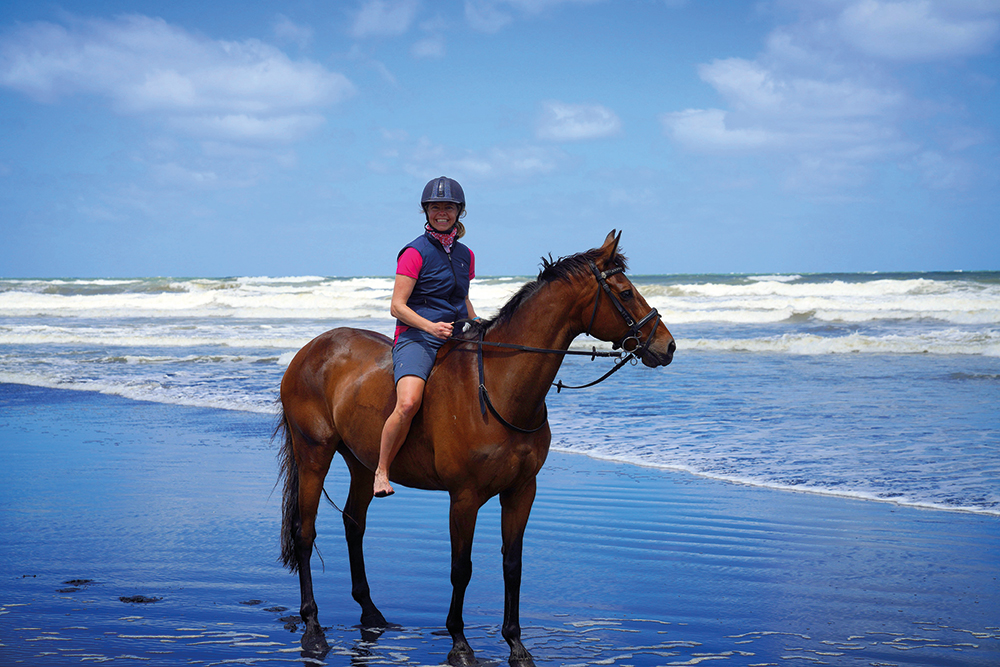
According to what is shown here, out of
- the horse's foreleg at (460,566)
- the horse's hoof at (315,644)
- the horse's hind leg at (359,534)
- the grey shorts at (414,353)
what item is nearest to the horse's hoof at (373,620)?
the horse's hind leg at (359,534)

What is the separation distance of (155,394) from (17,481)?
6040 mm

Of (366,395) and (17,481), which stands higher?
(366,395)

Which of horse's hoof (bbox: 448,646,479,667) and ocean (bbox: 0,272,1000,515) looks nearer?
horse's hoof (bbox: 448,646,479,667)

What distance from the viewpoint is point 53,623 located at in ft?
12.8

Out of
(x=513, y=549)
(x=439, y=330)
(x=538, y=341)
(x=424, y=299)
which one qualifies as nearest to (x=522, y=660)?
(x=513, y=549)

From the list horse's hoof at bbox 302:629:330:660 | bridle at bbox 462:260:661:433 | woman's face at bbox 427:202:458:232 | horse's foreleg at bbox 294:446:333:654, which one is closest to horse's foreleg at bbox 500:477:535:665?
bridle at bbox 462:260:661:433

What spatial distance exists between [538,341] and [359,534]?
159 cm

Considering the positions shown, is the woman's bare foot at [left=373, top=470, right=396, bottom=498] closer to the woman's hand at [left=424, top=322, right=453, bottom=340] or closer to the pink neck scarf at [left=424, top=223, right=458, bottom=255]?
the woman's hand at [left=424, top=322, right=453, bottom=340]

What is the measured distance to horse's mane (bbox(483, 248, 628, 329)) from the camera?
362 centimetres

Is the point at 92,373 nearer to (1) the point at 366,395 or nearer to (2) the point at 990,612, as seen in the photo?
(1) the point at 366,395

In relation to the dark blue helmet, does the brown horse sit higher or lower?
lower

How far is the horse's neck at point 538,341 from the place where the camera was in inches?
143

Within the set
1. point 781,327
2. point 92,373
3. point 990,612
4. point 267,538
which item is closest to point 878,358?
point 781,327

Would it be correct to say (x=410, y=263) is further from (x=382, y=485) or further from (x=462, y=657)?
(x=462, y=657)
